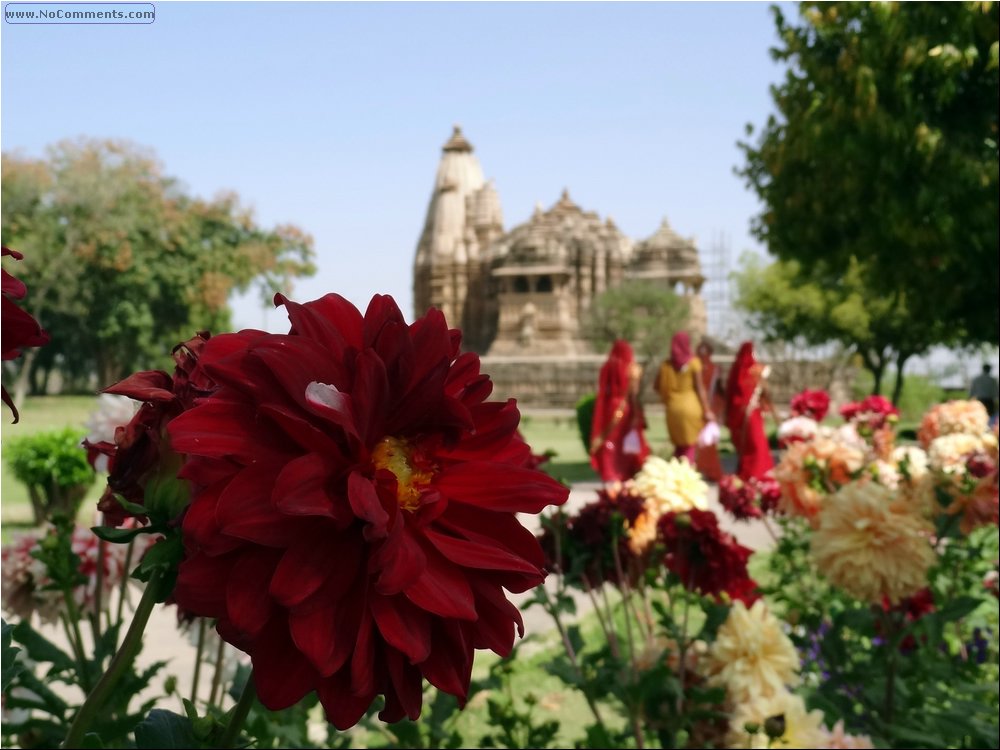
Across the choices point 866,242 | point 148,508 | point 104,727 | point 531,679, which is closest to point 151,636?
point 531,679

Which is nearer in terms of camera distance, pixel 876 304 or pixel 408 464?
pixel 408 464

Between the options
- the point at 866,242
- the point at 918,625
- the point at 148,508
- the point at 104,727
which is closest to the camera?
the point at 148,508

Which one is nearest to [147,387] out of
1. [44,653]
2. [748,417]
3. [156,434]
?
[156,434]

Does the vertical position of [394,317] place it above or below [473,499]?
above

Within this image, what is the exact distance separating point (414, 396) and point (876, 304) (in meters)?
30.3

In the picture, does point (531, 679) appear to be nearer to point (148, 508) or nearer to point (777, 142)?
point (148, 508)

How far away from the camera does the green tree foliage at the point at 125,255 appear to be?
2725cm

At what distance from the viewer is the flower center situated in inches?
26.8

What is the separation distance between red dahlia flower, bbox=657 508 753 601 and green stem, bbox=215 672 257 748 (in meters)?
1.38

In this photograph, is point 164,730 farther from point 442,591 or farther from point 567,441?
point 567,441

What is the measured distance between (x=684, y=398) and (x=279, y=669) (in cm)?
1085

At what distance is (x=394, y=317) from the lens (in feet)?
2.27

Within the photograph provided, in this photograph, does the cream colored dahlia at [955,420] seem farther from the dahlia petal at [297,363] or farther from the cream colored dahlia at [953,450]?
the dahlia petal at [297,363]

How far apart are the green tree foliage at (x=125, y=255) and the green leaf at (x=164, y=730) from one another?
23255 mm
